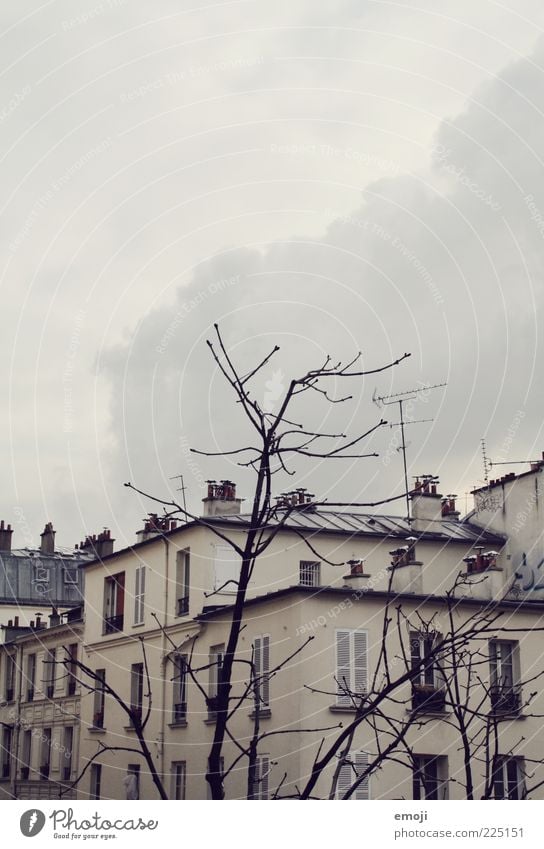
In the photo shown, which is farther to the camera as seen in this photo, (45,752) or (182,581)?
(45,752)

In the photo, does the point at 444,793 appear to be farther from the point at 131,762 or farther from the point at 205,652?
the point at 131,762

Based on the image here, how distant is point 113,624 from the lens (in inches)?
733

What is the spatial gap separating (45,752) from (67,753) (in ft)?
8.18

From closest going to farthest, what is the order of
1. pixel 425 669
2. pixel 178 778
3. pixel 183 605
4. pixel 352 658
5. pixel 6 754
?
pixel 425 669, pixel 352 658, pixel 178 778, pixel 183 605, pixel 6 754

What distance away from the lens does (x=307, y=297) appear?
636cm

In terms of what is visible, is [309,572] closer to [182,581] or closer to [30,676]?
[182,581]

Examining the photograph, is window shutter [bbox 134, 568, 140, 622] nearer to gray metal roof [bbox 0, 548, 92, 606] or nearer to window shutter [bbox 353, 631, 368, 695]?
window shutter [bbox 353, 631, 368, 695]

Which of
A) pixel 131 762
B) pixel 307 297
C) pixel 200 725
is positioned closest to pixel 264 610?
pixel 200 725

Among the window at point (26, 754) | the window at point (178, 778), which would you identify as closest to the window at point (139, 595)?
the window at point (178, 778)

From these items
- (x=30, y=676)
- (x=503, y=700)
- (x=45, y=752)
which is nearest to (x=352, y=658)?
(x=503, y=700)

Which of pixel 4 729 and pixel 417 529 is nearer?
pixel 417 529
